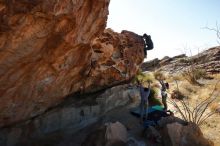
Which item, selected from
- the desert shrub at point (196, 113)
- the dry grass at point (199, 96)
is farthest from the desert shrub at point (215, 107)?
the desert shrub at point (196, 113)

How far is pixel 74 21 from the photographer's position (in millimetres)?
7828

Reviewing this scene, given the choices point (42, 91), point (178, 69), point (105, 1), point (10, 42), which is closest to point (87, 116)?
point (42, 91)

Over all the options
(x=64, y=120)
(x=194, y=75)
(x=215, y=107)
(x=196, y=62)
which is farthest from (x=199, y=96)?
(x=64, y=120)

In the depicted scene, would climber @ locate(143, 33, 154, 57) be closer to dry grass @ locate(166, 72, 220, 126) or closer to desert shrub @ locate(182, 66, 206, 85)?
dry grass @ locate(166, 72, 220, 126)

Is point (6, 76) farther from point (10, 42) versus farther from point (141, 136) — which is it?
point (141, 136)

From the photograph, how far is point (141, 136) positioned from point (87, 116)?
253cm

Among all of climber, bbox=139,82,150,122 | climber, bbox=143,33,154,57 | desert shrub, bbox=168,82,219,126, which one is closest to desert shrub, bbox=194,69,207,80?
desert shrub, bbox=168,82,219,126

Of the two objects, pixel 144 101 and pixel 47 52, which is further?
pixel 144 101

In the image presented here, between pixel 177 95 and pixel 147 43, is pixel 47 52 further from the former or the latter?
pixel 177 95

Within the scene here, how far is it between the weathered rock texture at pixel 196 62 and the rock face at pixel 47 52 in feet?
60.4

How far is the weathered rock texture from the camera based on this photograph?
2942 centimetres

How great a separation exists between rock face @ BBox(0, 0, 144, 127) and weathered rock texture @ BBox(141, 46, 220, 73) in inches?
724

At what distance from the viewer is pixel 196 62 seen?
31984mm

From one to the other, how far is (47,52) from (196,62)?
2587 cm
